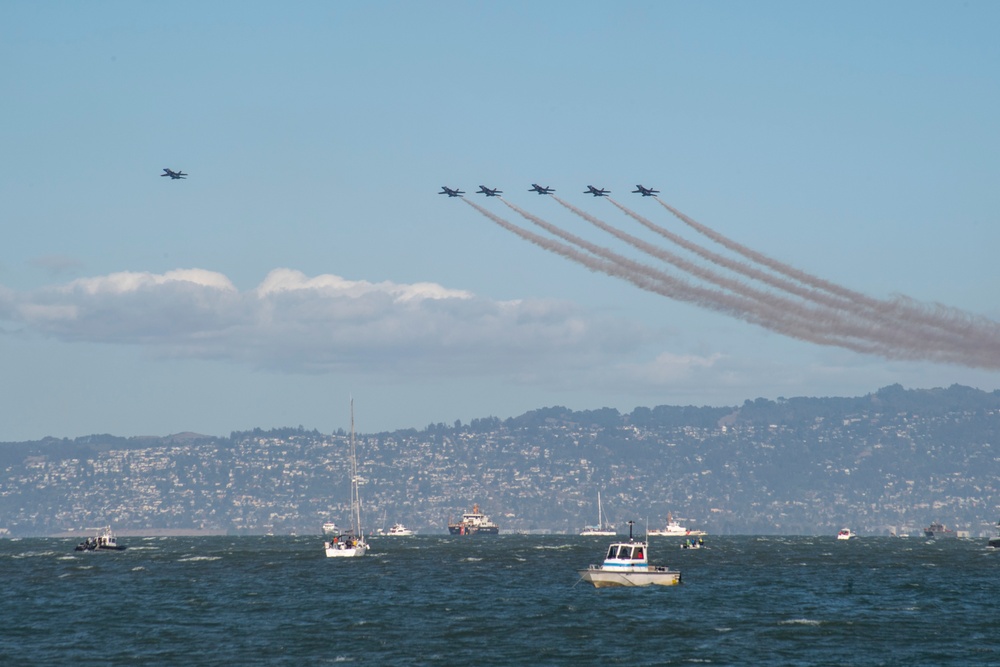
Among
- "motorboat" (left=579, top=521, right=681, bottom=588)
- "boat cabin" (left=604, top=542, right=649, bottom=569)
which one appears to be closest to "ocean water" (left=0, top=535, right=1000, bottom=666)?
"motorboat" (left=579, top=521, right=681, bottom=588)

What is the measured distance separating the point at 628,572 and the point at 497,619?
949 inches

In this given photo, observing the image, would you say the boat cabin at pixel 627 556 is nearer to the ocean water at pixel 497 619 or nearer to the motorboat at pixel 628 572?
the motorboat at pixel 628 572

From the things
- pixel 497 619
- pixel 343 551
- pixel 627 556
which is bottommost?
pixel 343 551

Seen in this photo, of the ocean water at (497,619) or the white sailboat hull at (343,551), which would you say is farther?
the white sailboat hull at (343,551)

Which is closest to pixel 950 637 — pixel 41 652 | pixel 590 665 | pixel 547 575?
pixel 590 665

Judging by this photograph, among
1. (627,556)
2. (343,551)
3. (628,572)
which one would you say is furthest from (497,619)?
(343,551)

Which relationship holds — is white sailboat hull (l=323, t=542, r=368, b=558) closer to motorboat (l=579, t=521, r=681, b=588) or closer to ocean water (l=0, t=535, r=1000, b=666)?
ocean water (l=0, t=535, r=1000, b=666)

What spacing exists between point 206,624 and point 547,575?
59.1 metres

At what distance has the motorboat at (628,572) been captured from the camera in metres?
117

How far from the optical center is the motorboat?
117125 mm

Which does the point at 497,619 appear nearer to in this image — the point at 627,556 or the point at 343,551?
the point at 627,556

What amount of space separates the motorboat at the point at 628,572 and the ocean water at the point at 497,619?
4.35 feet

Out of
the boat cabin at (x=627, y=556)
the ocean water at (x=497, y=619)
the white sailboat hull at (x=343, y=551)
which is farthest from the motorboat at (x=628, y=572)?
the white sailboat hull at (x=343, y=551)

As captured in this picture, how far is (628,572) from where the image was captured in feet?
383
